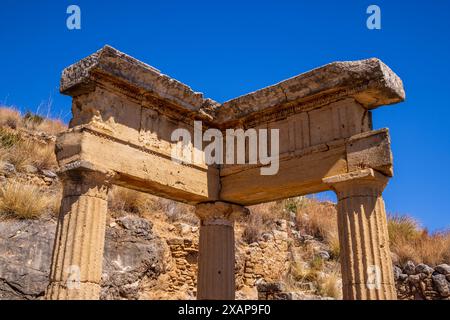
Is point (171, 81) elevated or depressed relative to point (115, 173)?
elevated

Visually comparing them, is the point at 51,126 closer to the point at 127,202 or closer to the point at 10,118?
the point at 10,118

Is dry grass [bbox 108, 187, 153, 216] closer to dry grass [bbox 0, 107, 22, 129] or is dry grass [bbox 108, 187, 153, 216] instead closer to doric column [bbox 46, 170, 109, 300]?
dry grass [bbox 0, 107, 22, 129]

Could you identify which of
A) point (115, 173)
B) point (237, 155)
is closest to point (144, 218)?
point (237, 155)

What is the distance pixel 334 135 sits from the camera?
6.73m

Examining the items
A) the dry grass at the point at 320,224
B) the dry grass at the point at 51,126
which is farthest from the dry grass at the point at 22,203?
the dry grass at the point at 320,224

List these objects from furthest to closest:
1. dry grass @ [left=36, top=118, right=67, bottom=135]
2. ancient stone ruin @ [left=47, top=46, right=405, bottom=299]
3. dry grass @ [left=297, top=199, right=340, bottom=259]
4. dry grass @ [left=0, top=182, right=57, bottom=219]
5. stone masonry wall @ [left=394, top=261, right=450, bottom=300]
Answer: dry grass @ [left=36, top=118, right=67, bottom=135]
dry grass @ [left=297, top=199, right=340, bottom=259]
stone masonry wall @ [left=394, top=261, right=450, bottom=300]
dry grass @ [left=0, top=182, right=57, bottom=219]
ancient stone ruin @ [left=47, top=46, right=405, bottom=299]

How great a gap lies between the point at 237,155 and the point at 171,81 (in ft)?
5.29

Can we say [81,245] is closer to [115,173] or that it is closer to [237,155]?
[115,173]

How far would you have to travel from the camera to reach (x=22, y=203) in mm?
12164

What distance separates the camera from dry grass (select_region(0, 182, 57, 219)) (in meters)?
12.1

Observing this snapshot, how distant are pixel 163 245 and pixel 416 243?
8.43 metres

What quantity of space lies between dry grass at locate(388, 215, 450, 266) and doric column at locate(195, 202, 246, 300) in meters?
9.26

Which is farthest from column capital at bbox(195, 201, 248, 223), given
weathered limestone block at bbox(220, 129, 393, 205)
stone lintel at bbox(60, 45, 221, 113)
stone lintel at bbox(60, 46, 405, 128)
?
stone lintel at bbox(60, 45, 221, 113)

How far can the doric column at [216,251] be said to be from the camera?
24.9 ft
